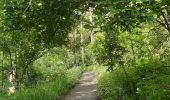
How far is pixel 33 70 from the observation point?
733 inches

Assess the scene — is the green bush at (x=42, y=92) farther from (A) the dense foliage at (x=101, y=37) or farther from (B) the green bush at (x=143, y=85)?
(B) the green bush at (x=143, y=85)

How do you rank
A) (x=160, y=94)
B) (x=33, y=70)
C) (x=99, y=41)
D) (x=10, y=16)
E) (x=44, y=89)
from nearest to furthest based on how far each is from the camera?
(x=160, y=94) < (x=10, y=16) < (x=44, y=89) < (x=99, y=41) < (x=33, y=70)

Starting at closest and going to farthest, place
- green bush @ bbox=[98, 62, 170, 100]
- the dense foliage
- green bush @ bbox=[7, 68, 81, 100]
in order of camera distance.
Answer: the dense foliage, green bush @ bbox=[98, 62, 170, 100], green bush @ bbox=[7, 68, 81, 100]

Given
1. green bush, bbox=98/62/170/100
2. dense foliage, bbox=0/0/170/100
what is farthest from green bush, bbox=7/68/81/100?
green bush, bbox=98/62/170/100

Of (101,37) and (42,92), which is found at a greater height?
(101,37)

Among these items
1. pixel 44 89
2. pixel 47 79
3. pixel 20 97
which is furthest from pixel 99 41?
pixel 47 79

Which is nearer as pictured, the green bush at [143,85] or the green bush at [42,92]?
the green bush at [143,85]

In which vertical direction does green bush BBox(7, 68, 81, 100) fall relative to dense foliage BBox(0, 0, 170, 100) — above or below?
below

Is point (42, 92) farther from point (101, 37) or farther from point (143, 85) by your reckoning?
point (143, 85)

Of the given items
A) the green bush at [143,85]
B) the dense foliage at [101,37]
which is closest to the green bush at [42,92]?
the dense foliage at [101,37]

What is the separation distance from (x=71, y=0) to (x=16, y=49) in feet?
26.0

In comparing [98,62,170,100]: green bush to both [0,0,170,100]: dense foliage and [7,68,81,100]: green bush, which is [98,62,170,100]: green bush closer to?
[0,0,170,100]: dense foliage

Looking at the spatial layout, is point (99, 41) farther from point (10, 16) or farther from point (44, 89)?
point (10, 16)

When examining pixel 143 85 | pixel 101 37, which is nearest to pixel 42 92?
pixel 101 37
